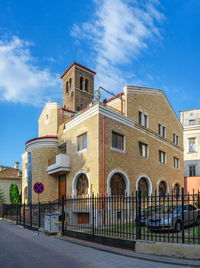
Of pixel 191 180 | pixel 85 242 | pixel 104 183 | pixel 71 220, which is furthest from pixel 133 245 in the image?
pixel 191 180

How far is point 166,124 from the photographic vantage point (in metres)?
29.0

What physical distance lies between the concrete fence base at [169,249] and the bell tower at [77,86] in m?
24.8

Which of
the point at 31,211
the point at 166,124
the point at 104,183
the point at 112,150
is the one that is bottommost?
the point at 31,211

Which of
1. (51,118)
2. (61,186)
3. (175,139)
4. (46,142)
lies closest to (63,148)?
(46,142)

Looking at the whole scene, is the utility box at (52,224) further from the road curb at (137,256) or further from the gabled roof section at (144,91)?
the gabled roof section at (144,91)

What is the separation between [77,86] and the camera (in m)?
Answer: 33.7

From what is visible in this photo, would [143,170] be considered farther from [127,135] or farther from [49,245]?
[49,245]

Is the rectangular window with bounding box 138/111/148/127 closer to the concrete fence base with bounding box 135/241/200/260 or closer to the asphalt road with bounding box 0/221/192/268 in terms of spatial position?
the asphalt road with bounding box 0/221/192/268

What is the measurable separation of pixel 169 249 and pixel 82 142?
12987mm

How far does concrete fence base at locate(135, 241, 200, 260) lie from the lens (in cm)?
797

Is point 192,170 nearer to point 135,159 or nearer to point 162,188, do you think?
point 162,188

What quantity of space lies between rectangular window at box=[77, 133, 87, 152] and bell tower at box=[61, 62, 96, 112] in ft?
39.8

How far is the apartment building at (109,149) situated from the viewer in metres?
18.9

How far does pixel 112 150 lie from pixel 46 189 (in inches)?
305
